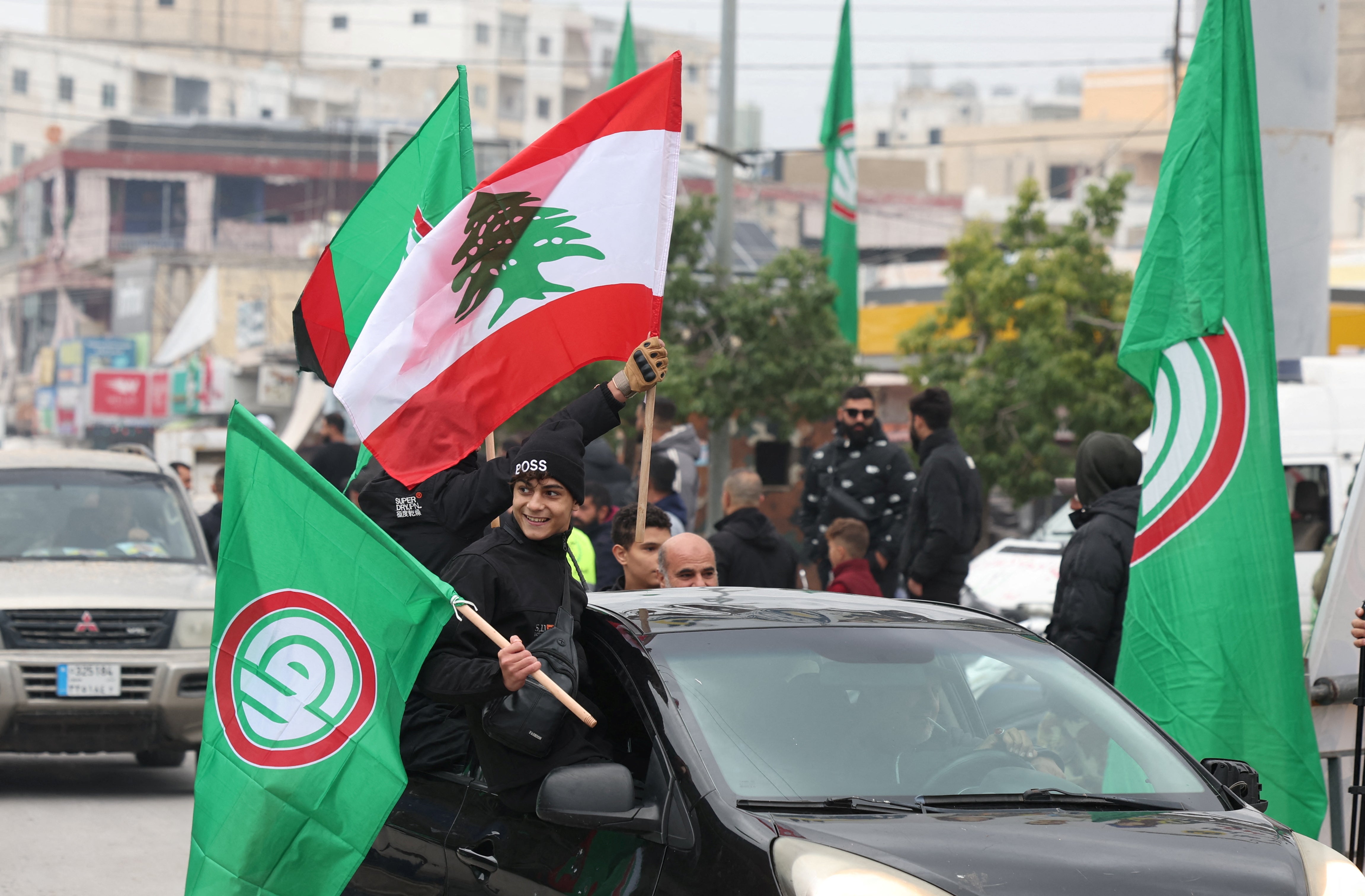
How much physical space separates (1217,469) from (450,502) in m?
2.91

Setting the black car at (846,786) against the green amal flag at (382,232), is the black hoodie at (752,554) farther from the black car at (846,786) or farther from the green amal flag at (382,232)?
the black car at (846,786)

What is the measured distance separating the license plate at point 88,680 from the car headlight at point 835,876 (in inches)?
262

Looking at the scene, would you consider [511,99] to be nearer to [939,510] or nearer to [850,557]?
[939,510]

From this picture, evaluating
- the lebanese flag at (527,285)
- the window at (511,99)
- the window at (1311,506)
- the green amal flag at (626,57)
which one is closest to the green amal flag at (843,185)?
the green amal flag at (626,57)

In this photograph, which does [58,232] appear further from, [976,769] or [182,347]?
[976,769]

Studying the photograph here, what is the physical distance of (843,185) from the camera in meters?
22.2

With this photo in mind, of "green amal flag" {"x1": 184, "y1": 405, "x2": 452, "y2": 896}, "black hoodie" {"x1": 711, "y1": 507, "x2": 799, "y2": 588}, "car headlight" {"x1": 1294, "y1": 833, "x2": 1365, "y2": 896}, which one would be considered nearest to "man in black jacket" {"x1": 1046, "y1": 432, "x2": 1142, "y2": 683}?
"black hoodie" {"x1": 711, "y1": 507, "x2": 799, "y2": 588}

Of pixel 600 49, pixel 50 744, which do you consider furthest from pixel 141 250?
pixel 50 744

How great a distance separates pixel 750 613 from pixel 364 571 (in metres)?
1.04

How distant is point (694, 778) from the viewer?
13.2ft

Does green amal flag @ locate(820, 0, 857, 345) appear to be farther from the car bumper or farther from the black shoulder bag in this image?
the black shoulder bag

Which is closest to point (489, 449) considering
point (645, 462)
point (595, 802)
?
point (645, 462)

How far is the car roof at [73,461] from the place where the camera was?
10922mm

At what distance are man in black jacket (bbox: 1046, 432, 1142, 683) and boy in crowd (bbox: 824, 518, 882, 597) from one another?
6.04 ft
